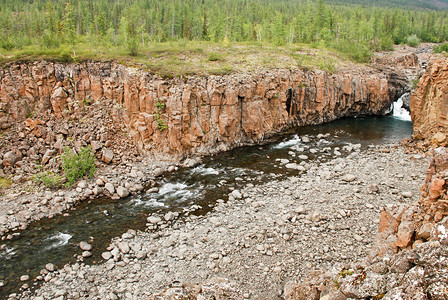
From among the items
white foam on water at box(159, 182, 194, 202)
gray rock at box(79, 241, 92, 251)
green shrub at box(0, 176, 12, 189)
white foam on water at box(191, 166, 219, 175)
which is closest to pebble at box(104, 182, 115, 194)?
white foam on water at box(159, 182, 194, 202)

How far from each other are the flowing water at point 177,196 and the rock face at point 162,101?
2.72 meters

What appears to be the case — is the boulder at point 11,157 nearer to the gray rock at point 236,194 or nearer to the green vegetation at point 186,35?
the green vegetation at point 186,35

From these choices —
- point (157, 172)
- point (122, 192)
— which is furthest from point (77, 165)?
point (157, 172)

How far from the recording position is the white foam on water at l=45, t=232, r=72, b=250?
1891 centimetres

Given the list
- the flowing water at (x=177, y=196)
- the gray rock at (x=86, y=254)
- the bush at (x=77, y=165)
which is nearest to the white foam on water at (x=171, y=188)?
the flowing water at (x=177, y=196)

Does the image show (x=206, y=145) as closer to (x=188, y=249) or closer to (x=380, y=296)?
(x=188, y=249)

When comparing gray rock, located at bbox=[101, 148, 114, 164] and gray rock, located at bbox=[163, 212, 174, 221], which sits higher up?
gray rock, located at bbox=[101, 148, 114, 164]

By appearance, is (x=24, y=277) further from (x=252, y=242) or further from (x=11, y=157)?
(x=11, y=157)

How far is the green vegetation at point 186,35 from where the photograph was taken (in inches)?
1486

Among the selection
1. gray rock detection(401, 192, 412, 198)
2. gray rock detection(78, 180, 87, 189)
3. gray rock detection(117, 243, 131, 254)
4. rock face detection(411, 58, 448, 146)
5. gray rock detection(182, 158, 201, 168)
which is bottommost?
gray rock detection(117, 243, 131, 254)

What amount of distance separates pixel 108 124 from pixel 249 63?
66.2 feet

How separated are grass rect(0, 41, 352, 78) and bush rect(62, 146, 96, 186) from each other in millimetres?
11509

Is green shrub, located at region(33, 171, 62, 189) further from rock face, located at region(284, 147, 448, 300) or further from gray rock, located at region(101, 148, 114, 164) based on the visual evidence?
rock face, located at region(284, 147, 448, 300)

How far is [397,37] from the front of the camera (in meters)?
87.5
